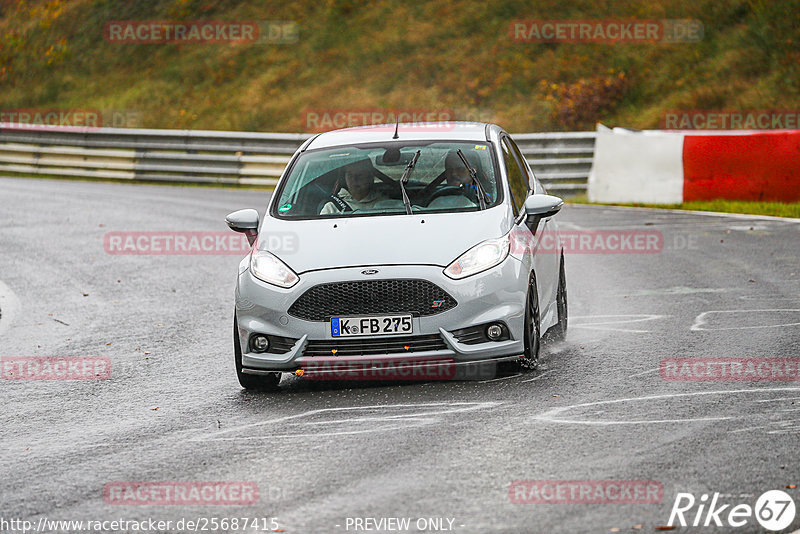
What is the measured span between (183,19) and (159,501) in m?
37.4

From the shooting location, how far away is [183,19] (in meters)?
41.3

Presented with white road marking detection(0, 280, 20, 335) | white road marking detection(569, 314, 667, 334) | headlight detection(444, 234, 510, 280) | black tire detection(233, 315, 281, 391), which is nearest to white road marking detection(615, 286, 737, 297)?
white road marking detection(569, 314, 667, 334)

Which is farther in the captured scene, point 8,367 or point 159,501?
point 8,367

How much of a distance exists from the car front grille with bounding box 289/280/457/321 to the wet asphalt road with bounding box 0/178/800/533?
56 cm

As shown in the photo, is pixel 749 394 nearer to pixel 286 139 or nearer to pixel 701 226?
pixel 701 226

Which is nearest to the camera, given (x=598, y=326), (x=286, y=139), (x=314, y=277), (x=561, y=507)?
(x=561, y=507)

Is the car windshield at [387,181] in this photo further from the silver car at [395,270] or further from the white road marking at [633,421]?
the white road marking at [633,421]

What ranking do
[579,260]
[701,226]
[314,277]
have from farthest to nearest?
[701,226] → [579,260] → [314,277]

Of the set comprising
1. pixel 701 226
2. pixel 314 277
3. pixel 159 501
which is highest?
pixel 314 277

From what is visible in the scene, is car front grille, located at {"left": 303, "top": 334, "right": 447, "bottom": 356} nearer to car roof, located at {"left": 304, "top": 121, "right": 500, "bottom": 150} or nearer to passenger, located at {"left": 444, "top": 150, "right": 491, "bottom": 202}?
passenger, located at {"left": 444, "top": 150, "right": 491, "bottom": 202}

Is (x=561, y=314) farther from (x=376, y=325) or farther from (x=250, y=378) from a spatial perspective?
(x=250, y=378)

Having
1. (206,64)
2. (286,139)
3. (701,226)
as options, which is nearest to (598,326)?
(701,226)

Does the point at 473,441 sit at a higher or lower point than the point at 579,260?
higher

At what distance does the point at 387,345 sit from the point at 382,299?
0.29 metres
